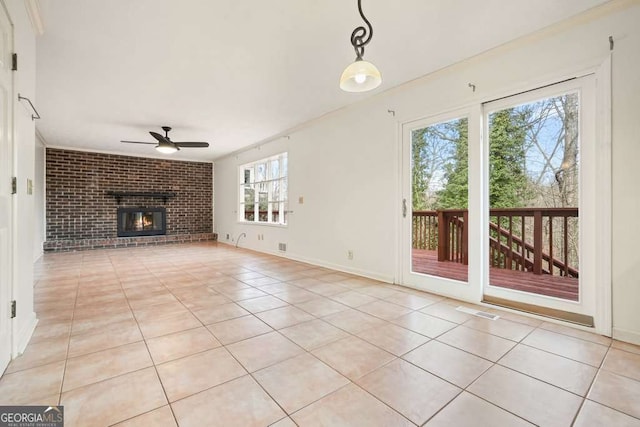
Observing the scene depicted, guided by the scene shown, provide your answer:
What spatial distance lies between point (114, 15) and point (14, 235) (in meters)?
1.80

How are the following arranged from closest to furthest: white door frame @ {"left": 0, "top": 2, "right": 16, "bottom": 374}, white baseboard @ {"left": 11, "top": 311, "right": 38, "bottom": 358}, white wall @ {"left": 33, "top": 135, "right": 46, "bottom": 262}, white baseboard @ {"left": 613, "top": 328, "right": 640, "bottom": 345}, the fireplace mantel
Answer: white door frame @ {"left": 0, "top": 2, "right": 16, "bottom": 374} → white baseboard @ {"left": 11, "top": 311, "right": 38, "bottom": 358} → white baseboard @ {"left": 613, "top": 328, "right": 640, "bottom": 345} → white wall @ {"left": 33, "top": 135, "right": 46, "bottom": 262} → the fireplace mantel

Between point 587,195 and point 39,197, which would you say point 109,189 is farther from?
point 587,195

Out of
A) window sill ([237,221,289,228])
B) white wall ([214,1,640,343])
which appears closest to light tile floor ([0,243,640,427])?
white wall ([214,1,640,343])

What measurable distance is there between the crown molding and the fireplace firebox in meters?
6.01

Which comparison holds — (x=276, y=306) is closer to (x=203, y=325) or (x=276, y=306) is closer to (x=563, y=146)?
(x=203, y=325)

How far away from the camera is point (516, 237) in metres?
4.14

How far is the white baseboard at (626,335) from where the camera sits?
2.05 metres

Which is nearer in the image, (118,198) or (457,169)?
(457,169)

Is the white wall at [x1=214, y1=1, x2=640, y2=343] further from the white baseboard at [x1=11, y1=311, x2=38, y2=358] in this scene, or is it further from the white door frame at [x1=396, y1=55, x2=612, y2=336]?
the white baseboard at [x1=11, y1=311, x2=38, y2=358]

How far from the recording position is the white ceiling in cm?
221

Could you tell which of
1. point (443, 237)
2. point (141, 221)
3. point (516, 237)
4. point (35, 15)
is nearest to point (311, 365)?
point (35, 15)

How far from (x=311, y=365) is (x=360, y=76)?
192cm

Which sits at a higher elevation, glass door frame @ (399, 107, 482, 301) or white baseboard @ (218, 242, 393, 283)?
glass door frame @ (399, 107, 482, 301)

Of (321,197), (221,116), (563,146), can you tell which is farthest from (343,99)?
(563,146)
